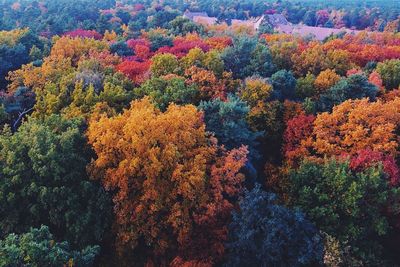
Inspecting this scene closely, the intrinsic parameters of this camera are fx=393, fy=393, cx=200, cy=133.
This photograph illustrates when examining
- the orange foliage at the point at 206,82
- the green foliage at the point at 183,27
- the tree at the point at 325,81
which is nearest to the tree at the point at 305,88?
the tree at the point at 325,81

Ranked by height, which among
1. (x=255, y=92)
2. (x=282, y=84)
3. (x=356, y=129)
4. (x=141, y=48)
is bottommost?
(x=141, y=48)

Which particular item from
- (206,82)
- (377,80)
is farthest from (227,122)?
(377,80)

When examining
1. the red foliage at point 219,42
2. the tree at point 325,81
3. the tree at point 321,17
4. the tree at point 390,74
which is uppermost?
the tree at point 325,81

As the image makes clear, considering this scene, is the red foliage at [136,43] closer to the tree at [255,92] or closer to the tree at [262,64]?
the tree at [262,64]

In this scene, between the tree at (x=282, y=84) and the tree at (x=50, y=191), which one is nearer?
the tree at (x=50, y=191)

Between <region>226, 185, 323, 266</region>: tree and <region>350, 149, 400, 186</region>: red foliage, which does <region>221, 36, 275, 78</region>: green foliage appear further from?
<region>226, 185, 323, 266</region>: tree

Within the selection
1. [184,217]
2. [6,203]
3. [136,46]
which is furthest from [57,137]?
[136,46]

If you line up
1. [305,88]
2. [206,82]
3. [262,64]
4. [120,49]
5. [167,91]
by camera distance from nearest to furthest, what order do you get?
[167,91], [206,82], [305,88], [262,64], [120,49]

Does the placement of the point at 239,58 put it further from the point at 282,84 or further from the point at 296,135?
the point at 296,135
